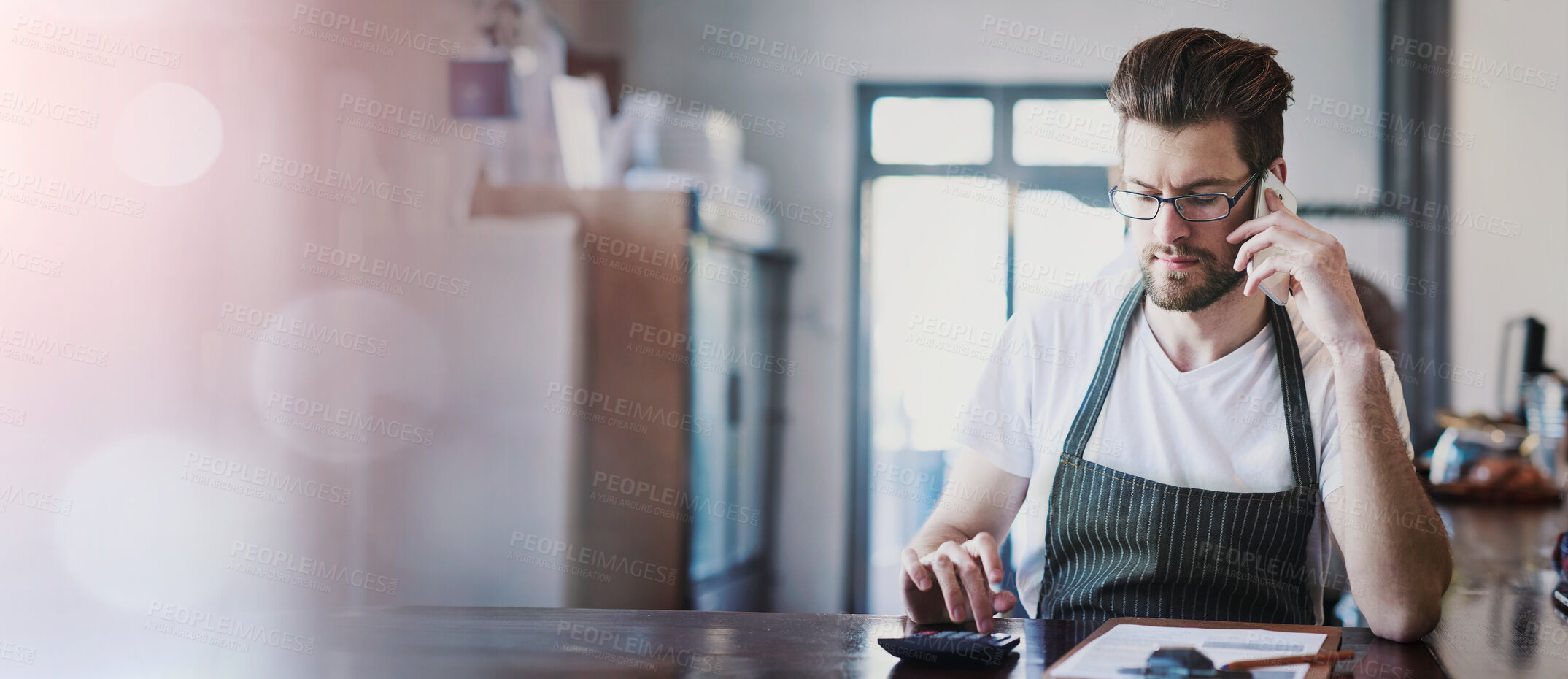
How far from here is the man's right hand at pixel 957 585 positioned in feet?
→ 3.93

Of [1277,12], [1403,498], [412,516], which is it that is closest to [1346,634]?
[1403,498]

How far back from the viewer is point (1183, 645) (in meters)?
1.04

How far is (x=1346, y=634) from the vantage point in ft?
3.91

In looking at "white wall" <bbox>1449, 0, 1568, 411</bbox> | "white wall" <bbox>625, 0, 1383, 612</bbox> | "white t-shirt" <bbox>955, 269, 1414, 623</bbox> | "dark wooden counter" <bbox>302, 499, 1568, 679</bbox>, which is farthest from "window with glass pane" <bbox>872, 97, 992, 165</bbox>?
"dark wooden counter" <bbox>302, 499, 1568, 679</bbox>

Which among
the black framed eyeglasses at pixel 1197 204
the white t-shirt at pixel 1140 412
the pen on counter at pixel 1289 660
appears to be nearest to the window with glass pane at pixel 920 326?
the white t-shirt at pixel 1140 412

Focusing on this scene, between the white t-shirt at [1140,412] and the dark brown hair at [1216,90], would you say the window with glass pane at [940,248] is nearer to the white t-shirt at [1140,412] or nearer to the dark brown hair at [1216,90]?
the white t-shirt at [1140,412]

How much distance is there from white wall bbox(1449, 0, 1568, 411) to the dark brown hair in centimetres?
184

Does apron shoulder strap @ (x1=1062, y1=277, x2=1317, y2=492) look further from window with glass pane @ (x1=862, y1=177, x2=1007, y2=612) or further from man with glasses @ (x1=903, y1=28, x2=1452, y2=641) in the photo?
window with glass pane @ (x1=862, y1=177, x2=1007, y2=612)

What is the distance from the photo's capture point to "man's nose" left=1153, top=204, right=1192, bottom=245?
4.76 ft

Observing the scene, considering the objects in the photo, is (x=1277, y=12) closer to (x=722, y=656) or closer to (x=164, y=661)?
(x=722, y=656)

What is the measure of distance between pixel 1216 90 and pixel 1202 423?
47 cm

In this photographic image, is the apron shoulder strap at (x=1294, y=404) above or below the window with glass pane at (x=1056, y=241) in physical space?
below

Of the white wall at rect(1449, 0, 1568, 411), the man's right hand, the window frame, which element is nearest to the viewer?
the man's right hand

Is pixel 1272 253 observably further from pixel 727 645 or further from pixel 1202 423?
pixel 727 645
